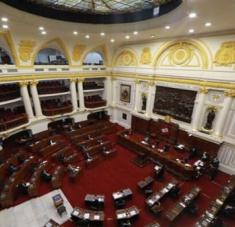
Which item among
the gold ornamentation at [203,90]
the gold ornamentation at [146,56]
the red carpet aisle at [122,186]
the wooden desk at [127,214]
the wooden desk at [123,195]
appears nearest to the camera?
the wooden desk at [127,214]

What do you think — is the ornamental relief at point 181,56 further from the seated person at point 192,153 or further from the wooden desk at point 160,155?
the wooden desk at point 160,155

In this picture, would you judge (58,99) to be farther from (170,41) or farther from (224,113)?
(224,113)

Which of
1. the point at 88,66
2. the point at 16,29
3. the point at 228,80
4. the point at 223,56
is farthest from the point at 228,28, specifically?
the point at 16,29

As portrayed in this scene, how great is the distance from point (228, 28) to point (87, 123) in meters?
14.0

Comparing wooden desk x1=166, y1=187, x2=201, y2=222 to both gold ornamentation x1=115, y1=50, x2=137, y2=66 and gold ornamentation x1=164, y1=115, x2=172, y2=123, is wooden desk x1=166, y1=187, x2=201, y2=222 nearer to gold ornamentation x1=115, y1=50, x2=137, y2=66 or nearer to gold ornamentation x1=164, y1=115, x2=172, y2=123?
gold ornamentation x1=164, y1=115, x2=172, y2=123

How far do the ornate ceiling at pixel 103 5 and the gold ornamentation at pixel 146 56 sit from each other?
16.6ft

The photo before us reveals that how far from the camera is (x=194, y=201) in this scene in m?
8.62

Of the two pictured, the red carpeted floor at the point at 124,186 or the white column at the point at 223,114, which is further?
the white column at the point at 223,114

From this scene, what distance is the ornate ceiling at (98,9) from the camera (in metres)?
7.86

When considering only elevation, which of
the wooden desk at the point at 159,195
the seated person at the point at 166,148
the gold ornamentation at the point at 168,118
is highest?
the gold ornamentation at the point at 168,118

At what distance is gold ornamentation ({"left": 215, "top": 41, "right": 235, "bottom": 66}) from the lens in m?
9.59

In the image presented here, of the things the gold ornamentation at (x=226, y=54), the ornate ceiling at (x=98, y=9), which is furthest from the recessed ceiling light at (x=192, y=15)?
the gold ornamentation at (x=226, y=54)

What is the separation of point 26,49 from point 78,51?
14.7 ft

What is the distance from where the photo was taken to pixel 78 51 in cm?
1485
